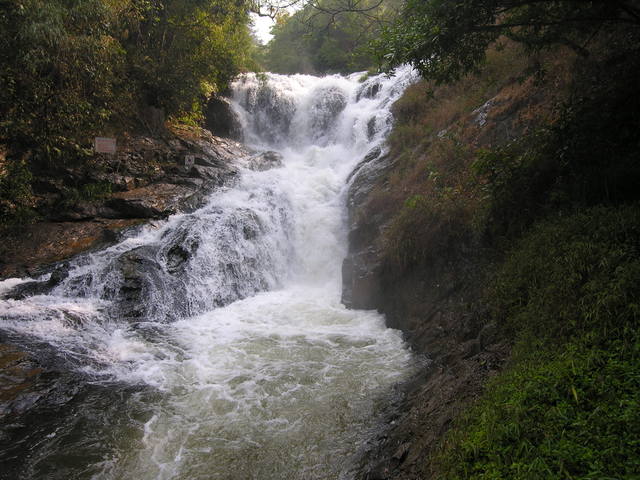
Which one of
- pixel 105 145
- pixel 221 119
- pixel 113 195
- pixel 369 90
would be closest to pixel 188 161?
pixel 105 145

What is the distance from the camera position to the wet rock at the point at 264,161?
597 inches

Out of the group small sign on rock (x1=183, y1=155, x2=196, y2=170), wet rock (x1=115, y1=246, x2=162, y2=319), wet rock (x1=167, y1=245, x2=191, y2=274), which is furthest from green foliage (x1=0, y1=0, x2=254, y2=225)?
wet rock (x1=167, y1=245, x2=191, y2=274)

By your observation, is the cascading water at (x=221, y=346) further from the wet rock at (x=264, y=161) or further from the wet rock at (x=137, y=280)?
the wet rock at (x=264, y=161)

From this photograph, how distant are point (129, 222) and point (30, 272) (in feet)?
8.35

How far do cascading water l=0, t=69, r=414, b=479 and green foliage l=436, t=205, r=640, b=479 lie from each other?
69.9 inches

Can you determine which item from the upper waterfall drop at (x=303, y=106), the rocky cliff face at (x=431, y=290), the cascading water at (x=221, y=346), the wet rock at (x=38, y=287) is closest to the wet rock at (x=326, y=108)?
the upper waterfall drop at (x=303, y=106)

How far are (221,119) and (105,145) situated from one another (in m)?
7.51

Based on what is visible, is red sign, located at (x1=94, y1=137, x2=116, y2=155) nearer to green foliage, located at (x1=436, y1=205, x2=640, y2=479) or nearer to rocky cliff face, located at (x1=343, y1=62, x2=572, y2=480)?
rocky cliff face, located at (x1=343, y1=62, x2=572, y2=480)

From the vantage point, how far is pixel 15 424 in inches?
187

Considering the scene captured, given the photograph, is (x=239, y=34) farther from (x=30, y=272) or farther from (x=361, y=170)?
(x=30, y=272)

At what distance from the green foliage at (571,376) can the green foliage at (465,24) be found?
2.75m

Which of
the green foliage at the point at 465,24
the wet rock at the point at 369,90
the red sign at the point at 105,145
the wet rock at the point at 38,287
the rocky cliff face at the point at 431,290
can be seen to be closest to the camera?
the rocky cliff face at the point at 431,290

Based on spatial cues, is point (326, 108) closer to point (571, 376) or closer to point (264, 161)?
point (264, 161)

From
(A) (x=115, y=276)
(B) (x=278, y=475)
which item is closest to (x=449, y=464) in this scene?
(B) (x=278, y=475)
